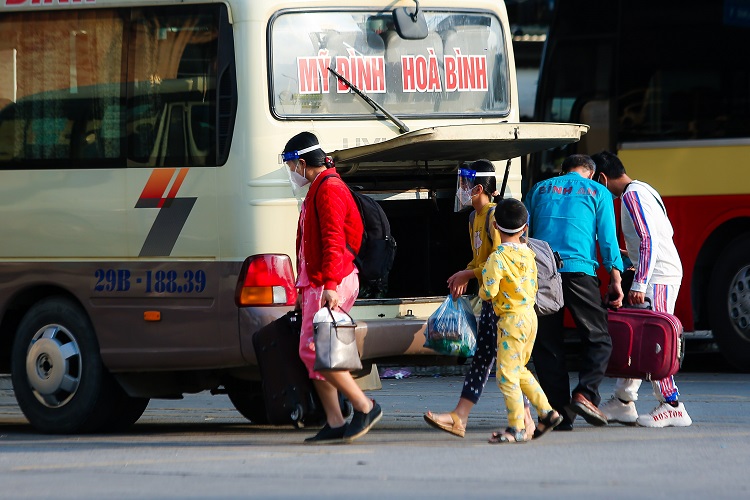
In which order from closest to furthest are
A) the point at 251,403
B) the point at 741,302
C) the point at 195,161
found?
the point at 195,161, the point at 251,403, the point at 741,302

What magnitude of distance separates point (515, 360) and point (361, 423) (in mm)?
903

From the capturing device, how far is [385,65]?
965cm

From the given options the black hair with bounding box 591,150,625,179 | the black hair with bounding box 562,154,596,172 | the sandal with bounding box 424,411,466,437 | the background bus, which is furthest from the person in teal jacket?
the background bus

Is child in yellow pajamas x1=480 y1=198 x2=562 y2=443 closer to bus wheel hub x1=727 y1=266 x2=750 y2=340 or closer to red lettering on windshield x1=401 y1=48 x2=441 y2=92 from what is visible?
red lettering on windshield x1=401 y1=48 x2=441 y2=92

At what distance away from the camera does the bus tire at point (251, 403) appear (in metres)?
10.4

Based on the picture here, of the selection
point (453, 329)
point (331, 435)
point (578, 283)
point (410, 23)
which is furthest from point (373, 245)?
point (410, 23)

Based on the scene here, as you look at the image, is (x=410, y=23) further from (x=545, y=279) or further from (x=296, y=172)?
(x=545, y=279)

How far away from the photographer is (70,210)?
954 cm

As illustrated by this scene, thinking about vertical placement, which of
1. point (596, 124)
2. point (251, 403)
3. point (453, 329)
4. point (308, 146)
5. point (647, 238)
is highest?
point (596, 124)

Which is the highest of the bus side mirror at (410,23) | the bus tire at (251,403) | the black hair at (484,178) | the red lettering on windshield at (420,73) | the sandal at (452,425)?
the bus side mirror at (410,23)

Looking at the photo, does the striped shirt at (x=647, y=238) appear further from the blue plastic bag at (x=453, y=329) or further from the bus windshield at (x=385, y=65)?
the blue plastic bag at (x=453, y=329)

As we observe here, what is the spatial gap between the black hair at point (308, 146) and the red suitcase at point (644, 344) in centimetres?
219

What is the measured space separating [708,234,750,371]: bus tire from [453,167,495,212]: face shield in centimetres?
554

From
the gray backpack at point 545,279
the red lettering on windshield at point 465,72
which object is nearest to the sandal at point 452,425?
the gray backpack at point 545,279
